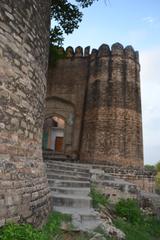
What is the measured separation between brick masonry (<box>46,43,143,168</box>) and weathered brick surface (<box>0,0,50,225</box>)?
8.01 meters

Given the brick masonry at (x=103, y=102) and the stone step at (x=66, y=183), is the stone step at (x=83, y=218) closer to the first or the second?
the stone step at (x=66, y=183)

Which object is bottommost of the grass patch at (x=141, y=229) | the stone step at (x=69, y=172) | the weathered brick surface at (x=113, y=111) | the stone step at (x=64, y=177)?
the grass patch at (x=141, y=229)

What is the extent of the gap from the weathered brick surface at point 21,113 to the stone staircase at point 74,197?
62 cm

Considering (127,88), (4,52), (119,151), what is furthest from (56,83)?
(4,52)

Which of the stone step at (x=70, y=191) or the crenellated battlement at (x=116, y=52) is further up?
the crenellated battlement at (x=116, y=52)

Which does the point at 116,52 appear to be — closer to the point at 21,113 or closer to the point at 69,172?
the point at 69,172

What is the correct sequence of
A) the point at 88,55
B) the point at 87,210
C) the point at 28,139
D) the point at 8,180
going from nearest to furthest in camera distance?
1. the point at 8,180
2. the point at 28,139
3. the point at 87,210
4. the point at 88,55

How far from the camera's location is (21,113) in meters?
4.16

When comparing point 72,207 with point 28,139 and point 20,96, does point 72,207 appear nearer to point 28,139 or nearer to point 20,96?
point 28,139

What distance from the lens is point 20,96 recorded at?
13.5 feet

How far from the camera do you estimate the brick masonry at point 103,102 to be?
502 inches

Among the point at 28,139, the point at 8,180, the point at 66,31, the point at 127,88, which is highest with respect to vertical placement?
the point at 66,31

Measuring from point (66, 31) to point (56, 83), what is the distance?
4.95 meters

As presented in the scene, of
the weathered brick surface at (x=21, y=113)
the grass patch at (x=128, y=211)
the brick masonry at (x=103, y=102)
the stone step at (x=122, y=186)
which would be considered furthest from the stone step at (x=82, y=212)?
the brick masonry at (x=103, y=102)
